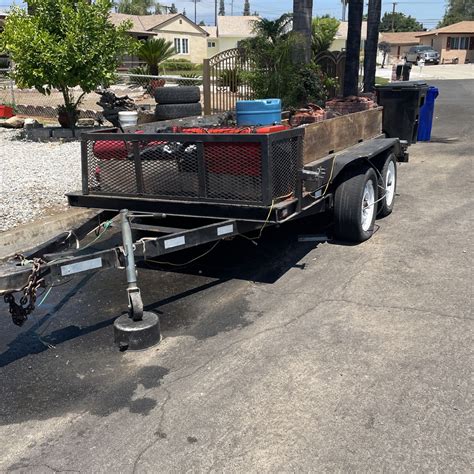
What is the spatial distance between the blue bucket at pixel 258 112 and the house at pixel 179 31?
49.5m

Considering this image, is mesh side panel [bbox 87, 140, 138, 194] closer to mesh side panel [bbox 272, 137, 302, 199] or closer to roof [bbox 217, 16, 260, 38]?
mesh side panel [bbox 272, 137, 302, 199]

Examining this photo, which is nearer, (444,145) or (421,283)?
(421,283)

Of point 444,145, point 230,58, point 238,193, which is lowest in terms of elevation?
point 444,145

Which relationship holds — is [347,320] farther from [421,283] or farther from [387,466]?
[387,466]

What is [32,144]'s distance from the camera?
11.8 metres

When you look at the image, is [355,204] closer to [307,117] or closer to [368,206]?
[368,206]

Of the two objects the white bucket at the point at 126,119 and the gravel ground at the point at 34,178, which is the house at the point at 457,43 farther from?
the white bucket at the point at 126,119

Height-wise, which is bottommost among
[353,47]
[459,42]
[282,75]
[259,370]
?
[259,370]

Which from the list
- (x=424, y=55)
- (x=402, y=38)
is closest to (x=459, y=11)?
(x=402, y=38)

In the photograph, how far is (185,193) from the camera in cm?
499

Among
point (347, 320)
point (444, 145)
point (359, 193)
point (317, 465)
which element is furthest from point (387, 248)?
point (444, 145)

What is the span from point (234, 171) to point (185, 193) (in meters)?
0.56

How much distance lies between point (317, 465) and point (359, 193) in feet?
11.2

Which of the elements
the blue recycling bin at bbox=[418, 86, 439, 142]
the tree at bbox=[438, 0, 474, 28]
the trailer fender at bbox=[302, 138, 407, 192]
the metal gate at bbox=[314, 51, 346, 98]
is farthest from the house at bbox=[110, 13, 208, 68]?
the tree at bbox=[438, 0, 474, 28]
